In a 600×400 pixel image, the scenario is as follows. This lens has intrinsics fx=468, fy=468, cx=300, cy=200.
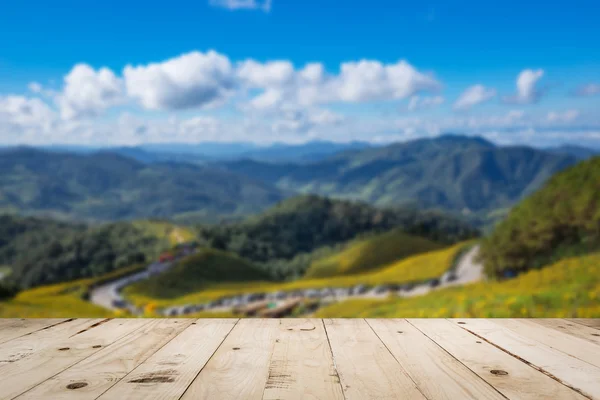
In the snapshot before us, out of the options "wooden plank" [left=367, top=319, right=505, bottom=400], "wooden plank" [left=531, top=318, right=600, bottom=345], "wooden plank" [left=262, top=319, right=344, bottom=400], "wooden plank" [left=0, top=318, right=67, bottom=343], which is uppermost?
"wooden plank" [left=0, top=318, right=67, bottom=343]

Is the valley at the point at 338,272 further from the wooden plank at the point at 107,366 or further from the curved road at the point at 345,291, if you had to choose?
the wooden plank at the point at 107,366

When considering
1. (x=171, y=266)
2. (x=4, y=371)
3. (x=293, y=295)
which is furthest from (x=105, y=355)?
(x=171, y=266)

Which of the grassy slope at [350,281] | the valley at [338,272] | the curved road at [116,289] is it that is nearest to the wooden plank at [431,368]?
the valley at [338,272]

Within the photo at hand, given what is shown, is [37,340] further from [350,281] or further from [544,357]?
[350,281]

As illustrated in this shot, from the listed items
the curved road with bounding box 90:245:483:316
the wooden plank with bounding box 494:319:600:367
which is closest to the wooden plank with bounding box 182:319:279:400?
the wooden plank with bounding box 494:319:600:367

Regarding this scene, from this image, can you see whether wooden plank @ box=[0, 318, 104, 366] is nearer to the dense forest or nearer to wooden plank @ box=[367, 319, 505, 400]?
wooden plank @ box=[367, 319, 505, 400]

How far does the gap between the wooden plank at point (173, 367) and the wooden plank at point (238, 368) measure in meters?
0.06

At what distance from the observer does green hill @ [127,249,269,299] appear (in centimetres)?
5897

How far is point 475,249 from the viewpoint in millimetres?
61469

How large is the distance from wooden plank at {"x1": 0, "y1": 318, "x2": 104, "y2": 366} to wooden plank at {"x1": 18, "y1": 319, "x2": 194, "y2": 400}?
1.54 ft

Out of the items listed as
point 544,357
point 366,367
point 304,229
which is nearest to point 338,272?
point 544,357

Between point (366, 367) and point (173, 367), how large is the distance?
1.12 meters

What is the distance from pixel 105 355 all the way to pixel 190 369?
2.30 ft

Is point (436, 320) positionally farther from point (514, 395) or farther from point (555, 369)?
point (514, 395)
